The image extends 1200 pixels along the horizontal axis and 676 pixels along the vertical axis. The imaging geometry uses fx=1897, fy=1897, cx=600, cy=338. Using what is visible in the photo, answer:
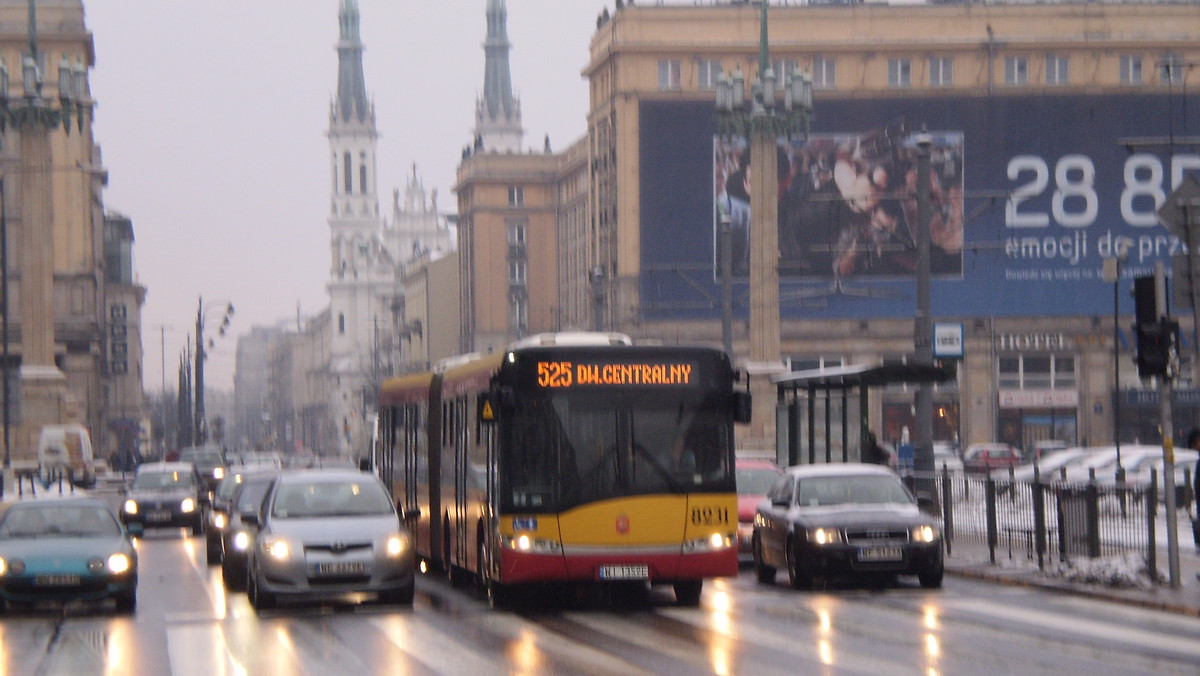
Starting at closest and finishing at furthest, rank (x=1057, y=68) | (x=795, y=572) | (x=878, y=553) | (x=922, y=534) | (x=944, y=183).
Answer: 1. (x=878, y=553)
2. (x=922, y=534)
3. (x=795, y=572)
4. (x=944, y=183)
5. (x=1057, y=68)

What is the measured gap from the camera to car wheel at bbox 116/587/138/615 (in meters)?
20.2

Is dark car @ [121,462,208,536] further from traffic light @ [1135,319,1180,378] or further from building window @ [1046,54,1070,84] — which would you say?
building window @ [1046,54,1070,84]

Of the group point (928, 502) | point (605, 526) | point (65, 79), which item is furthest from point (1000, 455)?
point (605, 526)

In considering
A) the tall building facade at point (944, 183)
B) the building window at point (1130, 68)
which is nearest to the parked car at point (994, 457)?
the tall building facade at point (944, 183)

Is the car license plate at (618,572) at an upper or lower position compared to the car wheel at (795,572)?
upper

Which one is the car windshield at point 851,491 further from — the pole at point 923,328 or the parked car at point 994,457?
the parked car at point 994,457

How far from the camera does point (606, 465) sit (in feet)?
63.1

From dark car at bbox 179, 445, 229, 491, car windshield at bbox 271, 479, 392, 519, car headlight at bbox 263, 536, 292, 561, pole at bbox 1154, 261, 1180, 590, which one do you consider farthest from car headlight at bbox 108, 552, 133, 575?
dark car at bbox 179, 445, 229, 491

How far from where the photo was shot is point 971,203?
290 feet

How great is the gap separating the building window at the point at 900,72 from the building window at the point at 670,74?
1068 centimetres

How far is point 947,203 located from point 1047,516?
6717 centimetres

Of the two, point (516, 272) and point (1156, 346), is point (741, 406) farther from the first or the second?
point (516, 272)

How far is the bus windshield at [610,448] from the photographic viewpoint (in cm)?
1912

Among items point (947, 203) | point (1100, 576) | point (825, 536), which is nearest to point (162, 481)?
point (825, 536)
